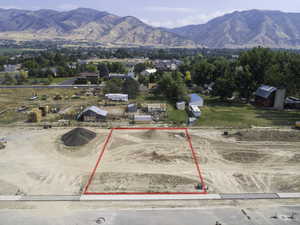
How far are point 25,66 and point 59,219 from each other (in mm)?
87945

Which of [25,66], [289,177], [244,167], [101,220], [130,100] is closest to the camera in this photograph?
[101,220]

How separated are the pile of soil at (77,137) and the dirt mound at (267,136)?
1758cm

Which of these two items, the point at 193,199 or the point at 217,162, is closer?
the point at 193,199

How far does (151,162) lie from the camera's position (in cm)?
2050

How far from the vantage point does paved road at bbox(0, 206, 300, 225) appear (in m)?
13.4

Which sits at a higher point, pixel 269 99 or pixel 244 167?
pixel 269 99

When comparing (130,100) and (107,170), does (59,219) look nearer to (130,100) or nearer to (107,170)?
(107,170)

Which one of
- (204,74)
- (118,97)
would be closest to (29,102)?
(118,97)

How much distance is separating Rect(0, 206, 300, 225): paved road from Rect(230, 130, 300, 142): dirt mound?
11.6 m

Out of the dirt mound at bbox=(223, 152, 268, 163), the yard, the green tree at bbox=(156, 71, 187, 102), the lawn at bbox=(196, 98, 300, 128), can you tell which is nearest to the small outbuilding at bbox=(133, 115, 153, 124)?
the yard

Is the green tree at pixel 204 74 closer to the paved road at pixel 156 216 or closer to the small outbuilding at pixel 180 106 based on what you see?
the small outbuilding at pixel 180 106

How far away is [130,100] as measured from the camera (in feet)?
148

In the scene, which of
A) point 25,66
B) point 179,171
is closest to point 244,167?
point 179,171

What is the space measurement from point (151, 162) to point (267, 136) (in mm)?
15012
